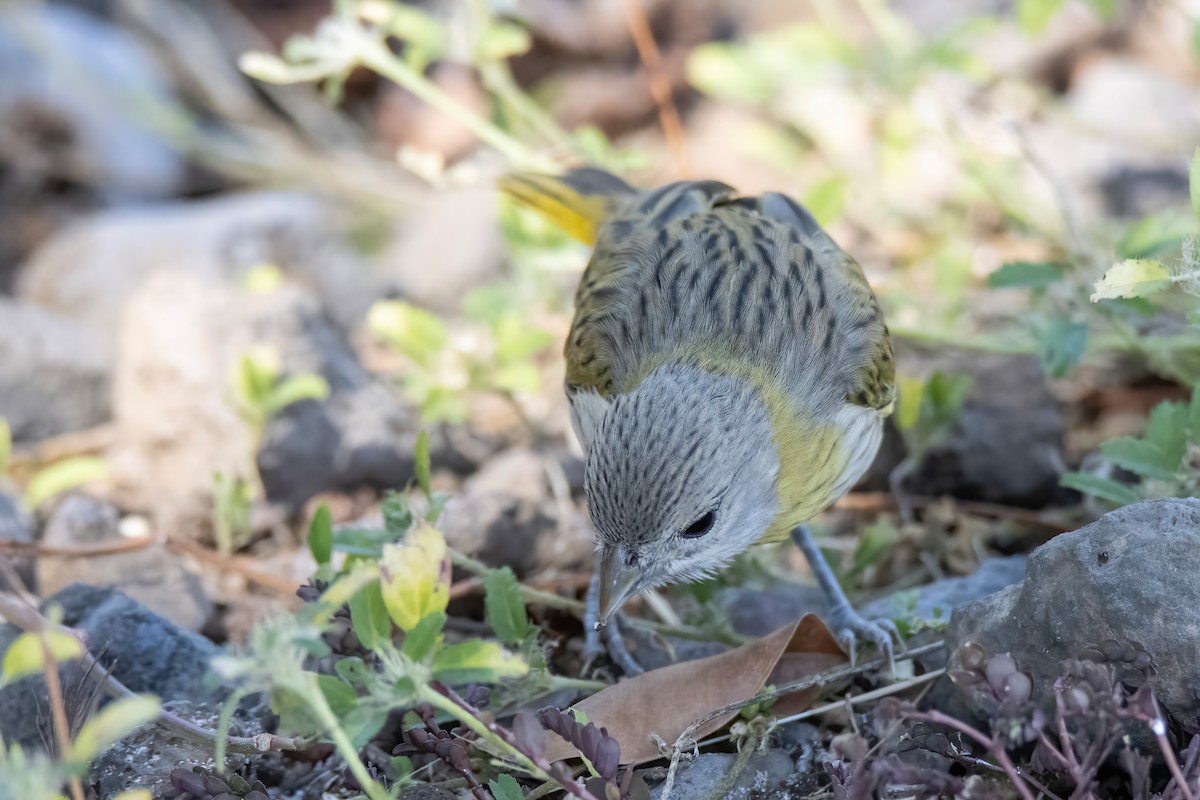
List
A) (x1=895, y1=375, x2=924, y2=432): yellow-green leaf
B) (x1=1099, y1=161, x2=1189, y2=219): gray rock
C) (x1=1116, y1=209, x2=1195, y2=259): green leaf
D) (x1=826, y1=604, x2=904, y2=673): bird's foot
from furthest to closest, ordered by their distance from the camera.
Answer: (x1=1099, y1=161, x2=1189, y2=219): gray rock < (x1=895, y1=375, x2=924, y2=432): yellow-green leaf < (x1=1116, y1=209, x2=1195, y2=259): green leaf < (x1=826, y1=604, x2=904, y2=673): bird's foot

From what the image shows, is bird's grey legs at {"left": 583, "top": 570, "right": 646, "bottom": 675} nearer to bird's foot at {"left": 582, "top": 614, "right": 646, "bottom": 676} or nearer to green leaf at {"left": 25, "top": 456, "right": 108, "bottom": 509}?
bird's foot at {"left": 582, "top": 614, "right": 646, "bottom": 676}

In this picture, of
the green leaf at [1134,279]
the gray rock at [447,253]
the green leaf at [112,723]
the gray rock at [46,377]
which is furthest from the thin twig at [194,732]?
the gray rock at [447,253]

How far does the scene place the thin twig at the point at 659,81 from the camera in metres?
6.32

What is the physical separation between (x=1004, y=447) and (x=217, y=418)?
307 cm

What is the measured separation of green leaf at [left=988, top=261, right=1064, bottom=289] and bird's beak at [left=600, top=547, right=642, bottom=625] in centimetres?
151

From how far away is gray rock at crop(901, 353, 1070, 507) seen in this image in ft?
14.9

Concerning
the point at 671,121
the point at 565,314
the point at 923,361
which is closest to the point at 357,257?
the point at 565,314

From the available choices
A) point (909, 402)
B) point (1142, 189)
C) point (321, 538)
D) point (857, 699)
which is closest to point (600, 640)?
point (857, 699)

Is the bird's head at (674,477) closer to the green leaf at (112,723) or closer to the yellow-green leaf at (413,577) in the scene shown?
the yellow-green leaf at (413,577)

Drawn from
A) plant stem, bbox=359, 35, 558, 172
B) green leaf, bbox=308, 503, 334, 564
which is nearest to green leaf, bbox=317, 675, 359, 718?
green leaf, bbox=308, 503, 334, 564

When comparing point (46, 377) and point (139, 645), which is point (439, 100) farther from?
point (139, 645)

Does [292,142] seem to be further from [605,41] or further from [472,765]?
[472,765]

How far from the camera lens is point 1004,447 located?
4609 millimetres

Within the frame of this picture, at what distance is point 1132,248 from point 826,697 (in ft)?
6.13
